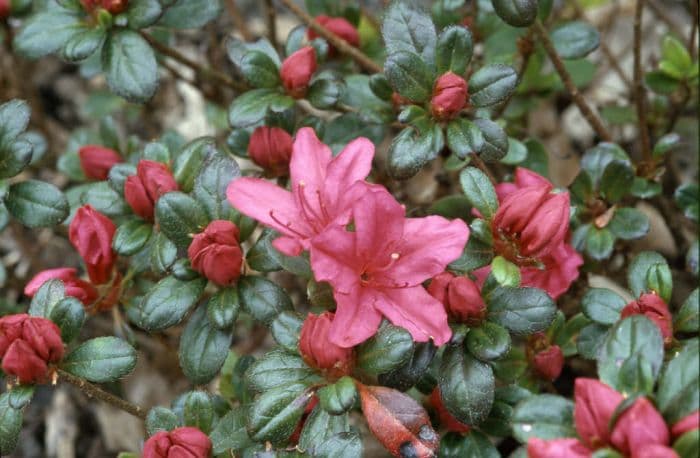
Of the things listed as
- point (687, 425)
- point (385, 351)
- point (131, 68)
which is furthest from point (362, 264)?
point (131, 68)

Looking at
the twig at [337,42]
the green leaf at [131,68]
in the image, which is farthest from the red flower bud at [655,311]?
the green leaf at [131,68]

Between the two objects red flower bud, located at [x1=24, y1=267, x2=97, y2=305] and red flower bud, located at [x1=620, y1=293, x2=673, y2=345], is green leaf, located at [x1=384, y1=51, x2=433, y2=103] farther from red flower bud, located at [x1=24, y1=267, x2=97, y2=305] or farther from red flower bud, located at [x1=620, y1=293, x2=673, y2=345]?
red flower bud, located at [x1=24, y1=267, x2=97, y2=305]

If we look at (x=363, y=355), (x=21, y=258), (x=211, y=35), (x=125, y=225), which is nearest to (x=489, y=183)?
(x=363, y=355)

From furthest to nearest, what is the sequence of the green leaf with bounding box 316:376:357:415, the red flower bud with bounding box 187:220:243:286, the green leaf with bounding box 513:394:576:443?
the red flower bud with bounding box 187:220:243:286 → the green leaf with bounding box 316:376:357:415 → the green leaf with bounding box 513:394:576:443

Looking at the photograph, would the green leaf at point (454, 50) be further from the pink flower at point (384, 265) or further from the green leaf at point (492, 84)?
the pink flower at point (384, 265)

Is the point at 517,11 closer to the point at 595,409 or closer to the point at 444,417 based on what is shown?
the point at 444,417

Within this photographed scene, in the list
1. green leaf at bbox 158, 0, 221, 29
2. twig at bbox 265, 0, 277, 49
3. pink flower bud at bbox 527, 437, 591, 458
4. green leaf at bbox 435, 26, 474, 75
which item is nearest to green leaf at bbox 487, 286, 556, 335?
pink flower bud at bbox 527, 437, 591, 458
